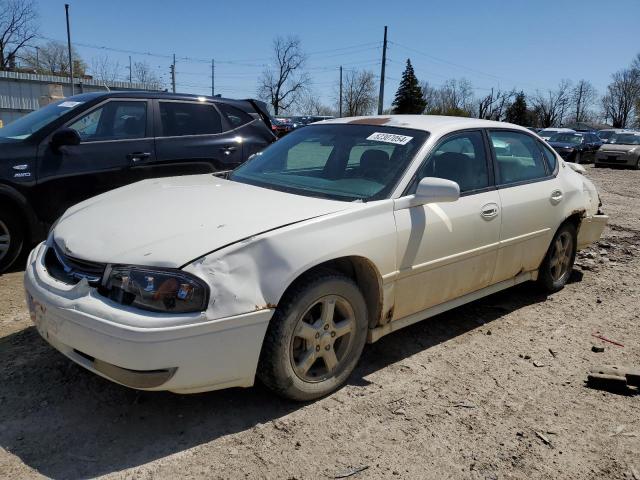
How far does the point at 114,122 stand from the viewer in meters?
5.75

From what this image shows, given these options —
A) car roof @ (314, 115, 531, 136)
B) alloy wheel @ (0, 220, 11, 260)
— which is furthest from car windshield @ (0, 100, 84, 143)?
car roof @ (314, 115, 531, 136)

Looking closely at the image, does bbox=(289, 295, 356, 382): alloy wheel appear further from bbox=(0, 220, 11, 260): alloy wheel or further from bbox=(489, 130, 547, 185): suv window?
bbox=(0, 220, 11, 260): alloy wheel

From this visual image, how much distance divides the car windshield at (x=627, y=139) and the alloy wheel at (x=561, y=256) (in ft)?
66.8

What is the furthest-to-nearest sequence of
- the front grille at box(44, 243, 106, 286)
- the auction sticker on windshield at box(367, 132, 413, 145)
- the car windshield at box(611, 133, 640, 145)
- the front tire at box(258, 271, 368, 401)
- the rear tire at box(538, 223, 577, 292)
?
the car windshield at box(611, 133, 640, 145) < the rear tire at box(538, 223, 577, 292) < the auction sticker on windshield at box(367, 132, 413, 145) < the front tire at box(258, 271, 368, 401) < the front grille at box(44, 243, 106, 286)

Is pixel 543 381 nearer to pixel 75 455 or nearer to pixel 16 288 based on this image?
pixel 75 455

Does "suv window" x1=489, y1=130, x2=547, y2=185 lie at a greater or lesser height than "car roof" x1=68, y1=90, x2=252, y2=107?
lesser

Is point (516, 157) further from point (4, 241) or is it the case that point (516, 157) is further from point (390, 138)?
point (4, 241)

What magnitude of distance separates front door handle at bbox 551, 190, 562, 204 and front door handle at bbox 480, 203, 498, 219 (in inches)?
37.2

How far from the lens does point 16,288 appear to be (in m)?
4.74

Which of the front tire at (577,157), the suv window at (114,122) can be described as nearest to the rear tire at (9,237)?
the suv window at (114,122)

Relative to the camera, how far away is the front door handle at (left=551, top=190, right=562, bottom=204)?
15.3 ft

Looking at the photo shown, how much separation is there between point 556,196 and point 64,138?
456 centimetres

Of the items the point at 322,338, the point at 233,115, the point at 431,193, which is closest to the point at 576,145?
the point at 233,115

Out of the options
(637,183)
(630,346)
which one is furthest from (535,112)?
(630,346)
